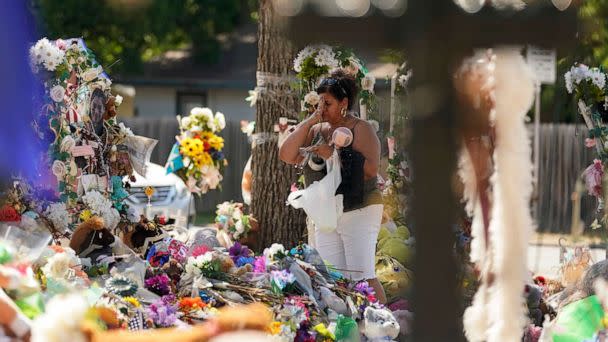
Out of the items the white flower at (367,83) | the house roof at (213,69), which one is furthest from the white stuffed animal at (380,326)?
the house roof at (213,69)

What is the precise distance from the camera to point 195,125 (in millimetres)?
9922

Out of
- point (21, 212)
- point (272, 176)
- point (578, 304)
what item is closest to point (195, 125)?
point (272, 176)

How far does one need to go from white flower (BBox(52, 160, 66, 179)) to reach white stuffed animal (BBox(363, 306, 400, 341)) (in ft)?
9.02

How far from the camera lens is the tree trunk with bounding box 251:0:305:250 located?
7.30m

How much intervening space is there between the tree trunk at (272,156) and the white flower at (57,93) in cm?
138

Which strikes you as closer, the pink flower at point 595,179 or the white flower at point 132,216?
the white flower at point 132,216

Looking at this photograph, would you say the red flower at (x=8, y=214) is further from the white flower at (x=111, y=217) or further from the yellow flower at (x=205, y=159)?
the yellow flower at (x=205, y=159)

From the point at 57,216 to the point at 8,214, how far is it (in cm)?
71

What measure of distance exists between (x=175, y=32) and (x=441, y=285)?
2675cm

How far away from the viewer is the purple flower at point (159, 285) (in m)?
5.30

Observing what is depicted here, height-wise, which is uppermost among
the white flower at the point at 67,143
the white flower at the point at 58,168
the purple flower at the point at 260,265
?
the white flower at the point at 67,143

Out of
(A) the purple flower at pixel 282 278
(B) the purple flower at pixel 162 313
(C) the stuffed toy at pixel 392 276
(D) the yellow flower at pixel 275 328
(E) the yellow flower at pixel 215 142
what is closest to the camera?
(B) the purple flower at pixel 162 313

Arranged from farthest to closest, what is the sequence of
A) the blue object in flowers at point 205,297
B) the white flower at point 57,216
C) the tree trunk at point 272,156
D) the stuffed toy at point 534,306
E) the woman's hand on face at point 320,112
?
the tree trunk at point 272,156 → the white flower at point 57,216 → the woman's hand on face at point 320,112 → the stuffed toy at point 534,306 → the blue object in flowers at point 205,297

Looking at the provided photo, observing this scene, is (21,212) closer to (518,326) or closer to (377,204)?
(377,204)
